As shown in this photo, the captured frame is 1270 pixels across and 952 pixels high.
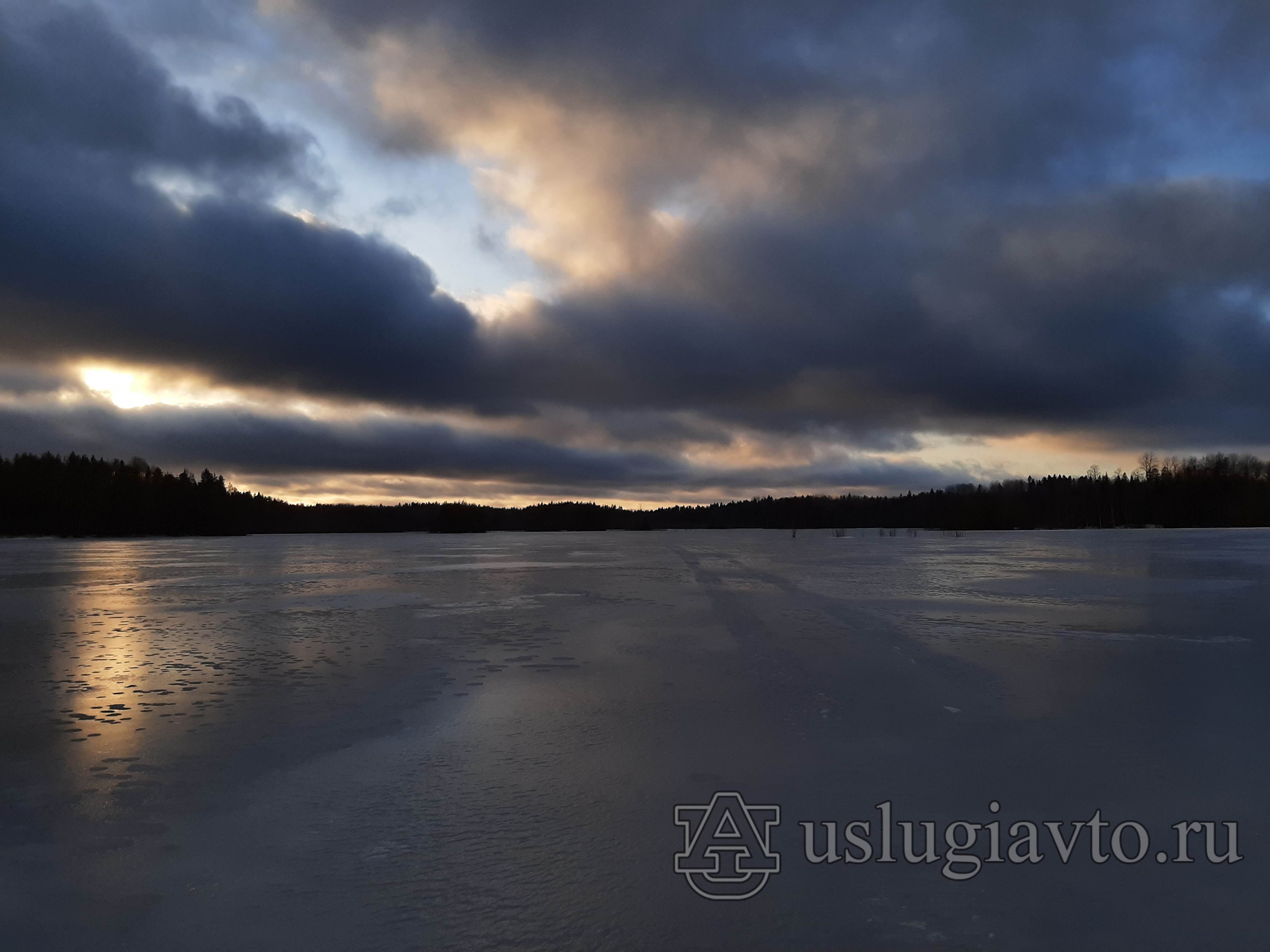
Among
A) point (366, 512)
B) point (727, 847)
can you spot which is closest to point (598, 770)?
point (727, 847)

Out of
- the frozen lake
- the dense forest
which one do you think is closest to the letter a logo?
the frozen lake

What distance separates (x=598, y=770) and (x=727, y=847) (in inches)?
47.1

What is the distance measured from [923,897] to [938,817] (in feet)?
2.69

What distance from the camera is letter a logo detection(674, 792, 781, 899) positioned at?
9.97 ft

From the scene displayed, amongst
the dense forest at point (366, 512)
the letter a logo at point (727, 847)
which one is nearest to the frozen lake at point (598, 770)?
the letter a logo at point (727, 847)

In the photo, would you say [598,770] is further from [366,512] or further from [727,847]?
[366,512]

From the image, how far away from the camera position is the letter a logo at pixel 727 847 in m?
3.04

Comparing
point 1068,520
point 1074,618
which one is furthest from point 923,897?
point 1068,520

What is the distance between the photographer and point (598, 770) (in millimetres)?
4387

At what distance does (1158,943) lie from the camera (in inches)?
102

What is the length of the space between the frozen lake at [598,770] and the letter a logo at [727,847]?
→ 8cm

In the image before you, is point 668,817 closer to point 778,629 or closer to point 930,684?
point 930,684

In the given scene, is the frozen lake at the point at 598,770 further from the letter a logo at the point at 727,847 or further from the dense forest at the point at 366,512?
the dense forest at the point at 366,512

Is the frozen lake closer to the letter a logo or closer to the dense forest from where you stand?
the letter a logo
